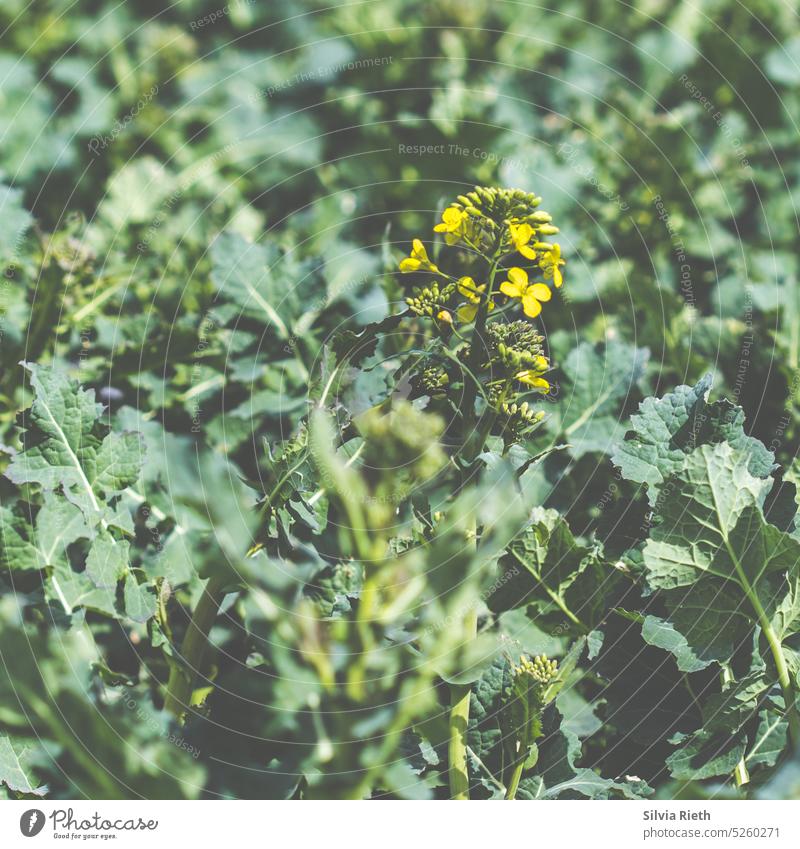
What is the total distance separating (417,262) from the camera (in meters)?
1.01

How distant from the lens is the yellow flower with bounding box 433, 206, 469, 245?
968 millimetres

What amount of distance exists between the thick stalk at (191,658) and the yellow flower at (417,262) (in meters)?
0.40

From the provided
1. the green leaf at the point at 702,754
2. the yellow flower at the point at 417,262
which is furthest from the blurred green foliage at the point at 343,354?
the yellow flower at the point at 417,262

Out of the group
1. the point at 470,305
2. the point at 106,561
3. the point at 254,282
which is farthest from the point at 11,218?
the point at 470,305

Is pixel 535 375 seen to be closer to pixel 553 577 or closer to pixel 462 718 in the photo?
pixel 553 577

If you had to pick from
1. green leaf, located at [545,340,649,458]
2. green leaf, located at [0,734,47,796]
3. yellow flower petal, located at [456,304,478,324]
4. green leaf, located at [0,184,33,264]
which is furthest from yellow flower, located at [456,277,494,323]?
green leaf, located at [0,184,33,264]

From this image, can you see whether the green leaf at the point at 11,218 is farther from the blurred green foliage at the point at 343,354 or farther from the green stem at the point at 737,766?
the green stem at the point at 737,766

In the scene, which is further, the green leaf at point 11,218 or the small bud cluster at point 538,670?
the green leaf at point 11,218

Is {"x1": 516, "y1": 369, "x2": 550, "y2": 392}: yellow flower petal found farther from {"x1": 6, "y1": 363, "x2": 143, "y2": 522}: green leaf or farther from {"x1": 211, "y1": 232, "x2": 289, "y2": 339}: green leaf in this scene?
{"x1": 211, "y1": 232, "x2": 289, "y2": 339}: green leaf

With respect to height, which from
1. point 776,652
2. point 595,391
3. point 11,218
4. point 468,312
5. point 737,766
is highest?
point 11,218
